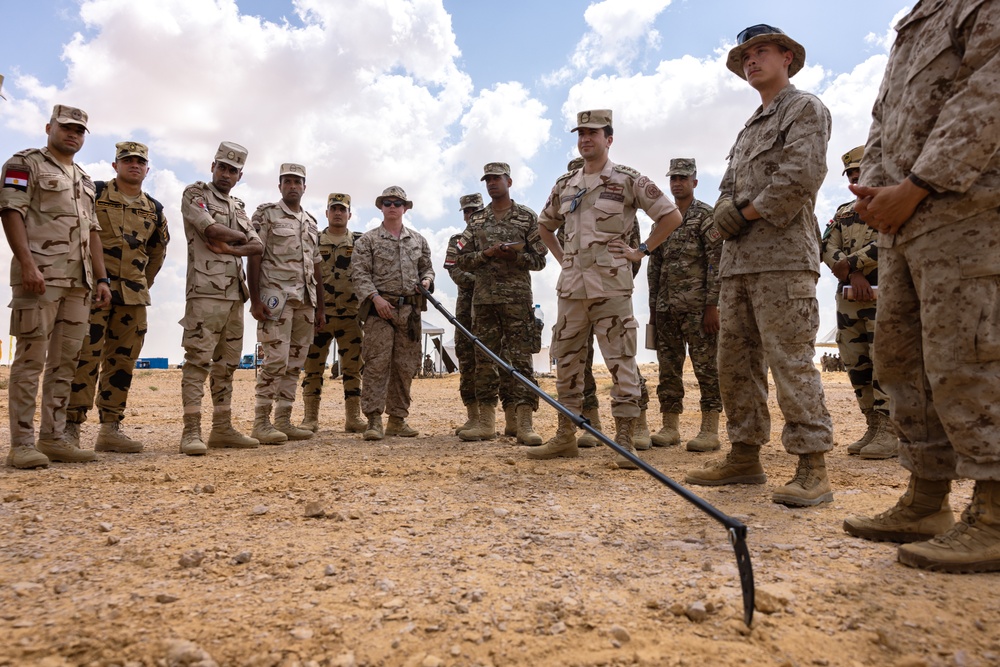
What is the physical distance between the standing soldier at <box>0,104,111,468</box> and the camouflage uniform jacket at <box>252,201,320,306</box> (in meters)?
1.45

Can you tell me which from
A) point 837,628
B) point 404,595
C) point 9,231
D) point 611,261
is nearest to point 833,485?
point 611,261

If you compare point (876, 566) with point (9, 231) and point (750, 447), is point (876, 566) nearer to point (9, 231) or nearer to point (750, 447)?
point (750, 447)

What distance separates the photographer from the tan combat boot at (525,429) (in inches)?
213

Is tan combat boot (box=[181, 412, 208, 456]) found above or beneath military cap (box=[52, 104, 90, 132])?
beneath

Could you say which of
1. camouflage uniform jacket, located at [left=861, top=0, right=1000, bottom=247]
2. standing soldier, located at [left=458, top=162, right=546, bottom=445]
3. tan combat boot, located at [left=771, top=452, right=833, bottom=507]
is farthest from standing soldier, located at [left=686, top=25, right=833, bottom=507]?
standing soldier, located at [left=458, top=162, right=546, bottom=445]

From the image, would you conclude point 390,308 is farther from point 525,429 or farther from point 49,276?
point 49,276

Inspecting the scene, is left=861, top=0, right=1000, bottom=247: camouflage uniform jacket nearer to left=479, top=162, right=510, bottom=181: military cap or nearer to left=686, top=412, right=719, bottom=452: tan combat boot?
left=686, top=412, right=719, bottom=452: tan combat boot

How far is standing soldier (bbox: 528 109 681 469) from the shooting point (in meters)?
4.42

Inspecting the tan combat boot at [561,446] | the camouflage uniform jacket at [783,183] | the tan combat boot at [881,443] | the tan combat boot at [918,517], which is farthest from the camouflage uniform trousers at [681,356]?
the tan combat boot at [918,517]

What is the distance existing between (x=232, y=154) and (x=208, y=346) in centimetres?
172

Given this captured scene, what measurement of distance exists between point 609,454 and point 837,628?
314 cm

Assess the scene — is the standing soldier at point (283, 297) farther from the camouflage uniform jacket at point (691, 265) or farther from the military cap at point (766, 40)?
the military cap at point (766, 40)

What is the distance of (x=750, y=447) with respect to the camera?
11.9 feet

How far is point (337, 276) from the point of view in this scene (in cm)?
707
